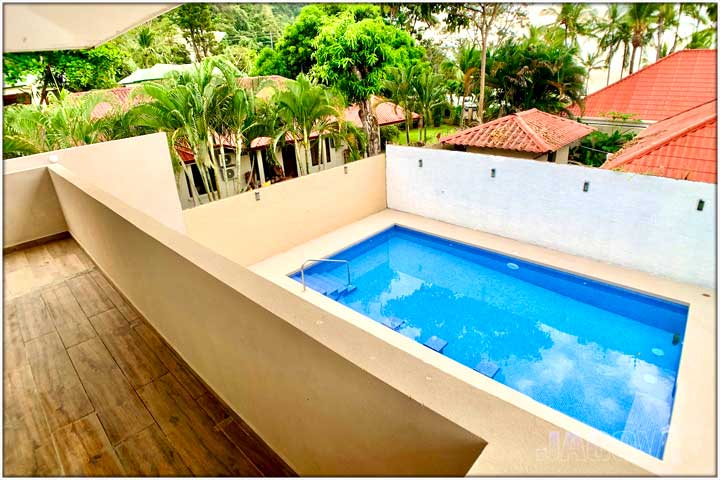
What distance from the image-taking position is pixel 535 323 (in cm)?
856

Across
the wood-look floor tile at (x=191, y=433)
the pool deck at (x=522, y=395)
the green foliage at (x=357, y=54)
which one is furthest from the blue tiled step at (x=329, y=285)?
the green foliage at (x=357, y=54)

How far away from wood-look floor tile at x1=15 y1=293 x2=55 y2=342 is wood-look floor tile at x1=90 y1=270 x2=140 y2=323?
0.50m

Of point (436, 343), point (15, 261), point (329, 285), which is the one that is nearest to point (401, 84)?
point (329, 285)

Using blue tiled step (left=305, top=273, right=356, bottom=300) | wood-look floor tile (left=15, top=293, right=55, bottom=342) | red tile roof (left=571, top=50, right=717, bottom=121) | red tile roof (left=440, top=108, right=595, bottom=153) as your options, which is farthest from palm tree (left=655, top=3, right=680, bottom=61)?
wood-look floor tile (left=15, top=293, right=55, bottom=342)

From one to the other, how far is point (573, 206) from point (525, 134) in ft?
11.2

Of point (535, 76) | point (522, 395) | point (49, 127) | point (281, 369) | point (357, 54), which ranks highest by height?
point (357, 54)

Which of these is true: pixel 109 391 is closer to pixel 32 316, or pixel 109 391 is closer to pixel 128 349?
pixel 128 349

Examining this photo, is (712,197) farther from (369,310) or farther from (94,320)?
(94,320)

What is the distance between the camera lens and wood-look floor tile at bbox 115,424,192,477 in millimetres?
2271

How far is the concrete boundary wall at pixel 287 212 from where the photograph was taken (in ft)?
32.3

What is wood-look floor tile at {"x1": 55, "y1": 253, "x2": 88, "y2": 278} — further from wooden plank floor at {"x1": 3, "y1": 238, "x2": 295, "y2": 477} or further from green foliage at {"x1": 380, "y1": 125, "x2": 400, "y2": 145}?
green foliage at {"x1": 380, "y1": 125, "x2": 400, "y2": 145}

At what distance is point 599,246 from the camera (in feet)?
32.9

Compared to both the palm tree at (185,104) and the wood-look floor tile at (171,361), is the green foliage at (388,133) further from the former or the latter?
the wood-look floor tile at (171,361)

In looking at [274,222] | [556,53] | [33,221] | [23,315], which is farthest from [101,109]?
[556,53]
